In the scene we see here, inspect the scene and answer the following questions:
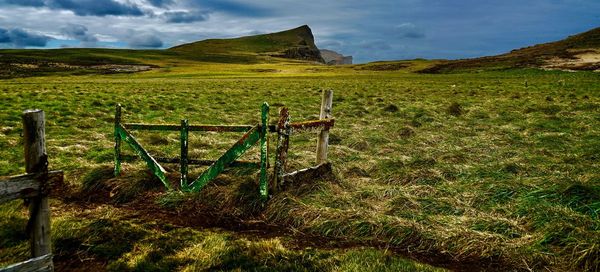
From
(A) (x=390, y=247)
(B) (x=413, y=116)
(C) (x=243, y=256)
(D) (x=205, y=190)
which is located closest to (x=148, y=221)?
(D) (x=205, y=190)

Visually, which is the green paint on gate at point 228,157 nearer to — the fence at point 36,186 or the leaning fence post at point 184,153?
the leaning fence post at point 184,153

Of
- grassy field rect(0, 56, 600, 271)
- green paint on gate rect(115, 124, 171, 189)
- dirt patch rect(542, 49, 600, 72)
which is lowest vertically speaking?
grassy field rect(0, 56, 600, 271)

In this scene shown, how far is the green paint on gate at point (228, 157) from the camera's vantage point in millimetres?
8508

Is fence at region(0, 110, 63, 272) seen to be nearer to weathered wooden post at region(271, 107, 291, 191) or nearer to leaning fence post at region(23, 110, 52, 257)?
leaning fence post at region(23, 110, 52, 257)

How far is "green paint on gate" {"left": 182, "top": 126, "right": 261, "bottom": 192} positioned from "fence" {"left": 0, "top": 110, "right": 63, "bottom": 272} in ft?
13.5

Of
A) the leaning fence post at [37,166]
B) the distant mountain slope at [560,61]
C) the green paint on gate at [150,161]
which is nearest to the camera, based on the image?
the leaning fence post at [37,166]

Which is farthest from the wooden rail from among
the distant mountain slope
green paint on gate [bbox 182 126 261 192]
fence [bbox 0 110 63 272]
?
the distant mountain slope

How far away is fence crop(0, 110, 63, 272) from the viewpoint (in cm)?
428

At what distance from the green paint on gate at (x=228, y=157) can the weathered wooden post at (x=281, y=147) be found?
467mm

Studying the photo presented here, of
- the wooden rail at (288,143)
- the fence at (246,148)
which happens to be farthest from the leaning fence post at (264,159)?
the wooden rail at (288,143)

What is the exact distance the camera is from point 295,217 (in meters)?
8.01

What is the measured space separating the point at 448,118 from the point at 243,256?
1730 centimetres

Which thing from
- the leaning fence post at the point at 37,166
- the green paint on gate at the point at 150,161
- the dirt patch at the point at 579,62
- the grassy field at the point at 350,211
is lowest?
the grassy field at the point at 350,211

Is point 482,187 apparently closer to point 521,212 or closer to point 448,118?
point 521,212
